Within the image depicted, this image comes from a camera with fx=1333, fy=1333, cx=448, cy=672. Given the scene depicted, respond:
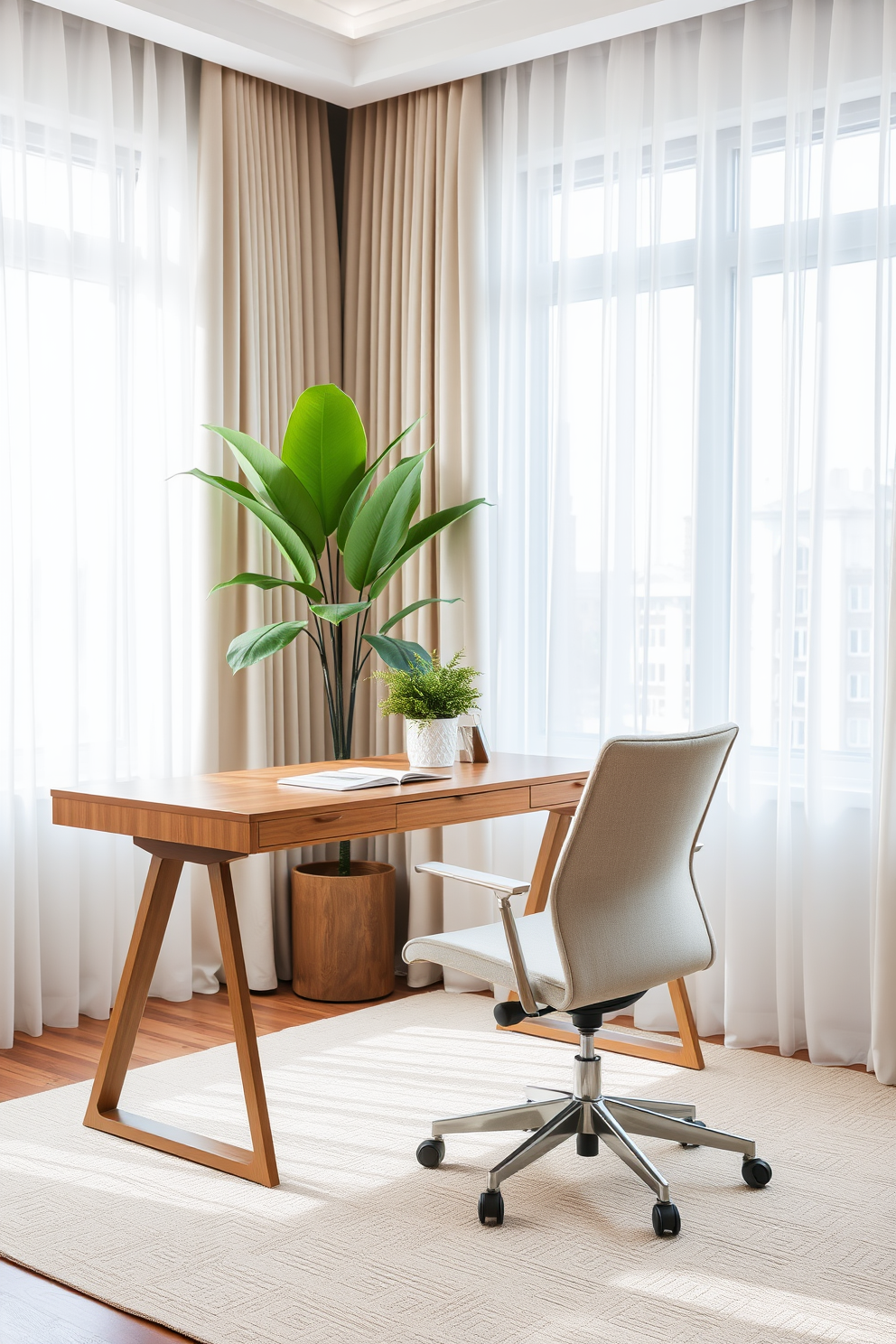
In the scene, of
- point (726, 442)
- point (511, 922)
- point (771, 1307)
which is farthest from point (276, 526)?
point (771, 1307)

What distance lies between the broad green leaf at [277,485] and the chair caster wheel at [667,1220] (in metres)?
2.35

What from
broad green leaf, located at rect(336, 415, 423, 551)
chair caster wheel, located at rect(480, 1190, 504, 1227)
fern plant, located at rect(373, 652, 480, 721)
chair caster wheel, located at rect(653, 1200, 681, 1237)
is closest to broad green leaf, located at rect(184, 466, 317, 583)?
broad green leaf, located at rect(336, 415, 423, 551)

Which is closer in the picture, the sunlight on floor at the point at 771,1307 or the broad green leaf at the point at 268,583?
the sunlight on floor at the point at 771,1307

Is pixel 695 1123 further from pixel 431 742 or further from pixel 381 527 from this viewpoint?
pixel 381 527

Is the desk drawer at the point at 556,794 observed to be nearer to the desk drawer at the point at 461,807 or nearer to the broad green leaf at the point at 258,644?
the desk drawer at the point at 461,807

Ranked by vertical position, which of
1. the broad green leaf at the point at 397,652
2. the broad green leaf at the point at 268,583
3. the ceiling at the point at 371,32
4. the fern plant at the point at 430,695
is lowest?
the fern plant at the point at 430,695

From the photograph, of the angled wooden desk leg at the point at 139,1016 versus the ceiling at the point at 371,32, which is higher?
the ceiling at the point at 371,32

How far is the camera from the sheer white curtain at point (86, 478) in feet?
12.2

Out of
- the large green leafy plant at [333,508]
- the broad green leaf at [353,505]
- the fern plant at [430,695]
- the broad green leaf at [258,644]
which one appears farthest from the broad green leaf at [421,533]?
the fern plant at [430,695]

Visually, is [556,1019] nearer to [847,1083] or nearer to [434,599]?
[847,1083]

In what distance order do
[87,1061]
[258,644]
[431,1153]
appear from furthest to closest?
[258,644] → [87,1061] → [431,1153]

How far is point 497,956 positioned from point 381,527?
1.88 meters

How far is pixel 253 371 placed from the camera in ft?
14.1

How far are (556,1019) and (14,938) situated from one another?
155 centimetres
